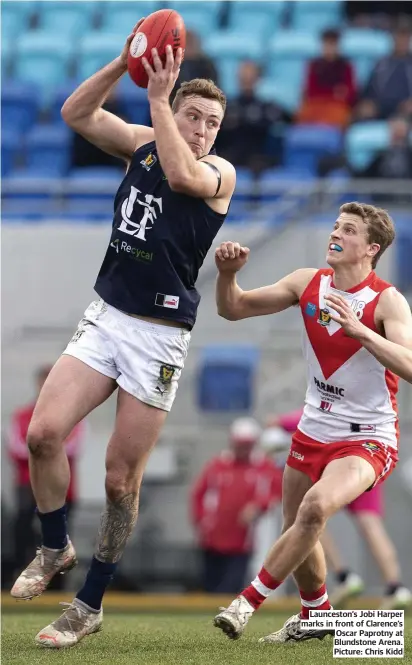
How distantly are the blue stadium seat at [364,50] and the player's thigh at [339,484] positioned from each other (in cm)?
1059

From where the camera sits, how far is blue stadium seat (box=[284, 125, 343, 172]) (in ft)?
47.4

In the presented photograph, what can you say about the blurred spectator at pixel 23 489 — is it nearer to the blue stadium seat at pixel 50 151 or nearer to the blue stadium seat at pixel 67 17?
the blue stadium seat at pixel 50 151

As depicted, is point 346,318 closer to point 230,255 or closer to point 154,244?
point 230,255

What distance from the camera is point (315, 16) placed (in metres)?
17.2

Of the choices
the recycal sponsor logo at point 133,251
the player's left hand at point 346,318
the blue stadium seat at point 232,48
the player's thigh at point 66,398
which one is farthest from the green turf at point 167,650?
the blue stadium seat at point 232,48

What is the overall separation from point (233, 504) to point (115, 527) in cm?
589

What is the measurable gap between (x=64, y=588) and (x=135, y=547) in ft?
2.66

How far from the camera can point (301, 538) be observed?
6.00 meters

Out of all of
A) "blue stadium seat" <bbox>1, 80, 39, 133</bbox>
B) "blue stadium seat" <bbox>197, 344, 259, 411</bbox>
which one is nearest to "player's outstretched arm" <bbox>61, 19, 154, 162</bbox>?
"blue stadium seat" <bbox>197, 344, 259, 411</bbox>

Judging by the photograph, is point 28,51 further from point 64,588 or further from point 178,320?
point 178,320

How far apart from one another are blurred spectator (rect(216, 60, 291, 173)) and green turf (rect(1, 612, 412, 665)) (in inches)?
294

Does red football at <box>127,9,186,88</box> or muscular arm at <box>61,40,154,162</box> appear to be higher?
red football at <box>127,9,186,88</box>

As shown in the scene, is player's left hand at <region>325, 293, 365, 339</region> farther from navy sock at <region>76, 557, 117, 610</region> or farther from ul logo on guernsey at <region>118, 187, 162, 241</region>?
navy sock at <region>76, 557, 117, 610</region>

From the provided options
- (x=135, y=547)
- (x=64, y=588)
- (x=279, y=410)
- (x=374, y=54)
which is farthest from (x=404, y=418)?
(x=374, y=54)
